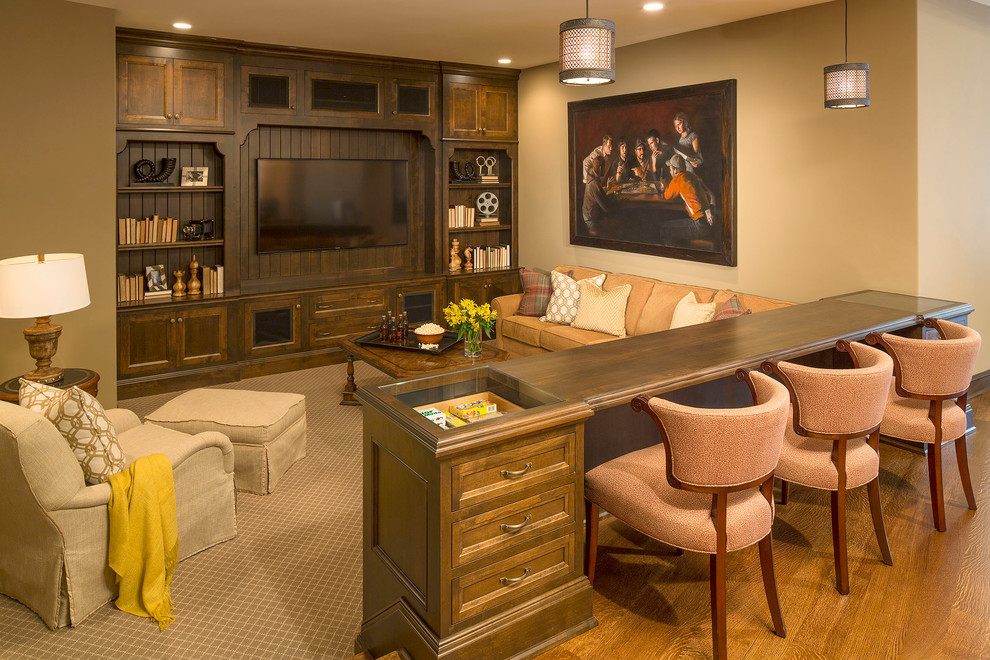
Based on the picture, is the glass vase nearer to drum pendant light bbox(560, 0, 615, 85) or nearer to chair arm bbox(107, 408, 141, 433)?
chair arm bbox(107, 408, 141, 433)

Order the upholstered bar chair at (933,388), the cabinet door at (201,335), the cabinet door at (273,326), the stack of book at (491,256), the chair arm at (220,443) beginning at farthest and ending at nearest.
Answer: the stack of book at (491,256) → the cabinet door at (273,326) → the cabinet door at (201,335) → the chair arm at (220,443) → the upholstered bar chair at (933,388)

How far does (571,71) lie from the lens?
283cm

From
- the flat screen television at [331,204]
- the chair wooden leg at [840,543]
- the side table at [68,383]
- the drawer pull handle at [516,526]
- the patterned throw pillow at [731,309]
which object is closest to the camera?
the drawer pull handle at [516,526]

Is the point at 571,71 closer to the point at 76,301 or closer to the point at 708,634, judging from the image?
the point at 708,634

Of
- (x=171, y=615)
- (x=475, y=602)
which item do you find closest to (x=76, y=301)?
(x=171, y=615)

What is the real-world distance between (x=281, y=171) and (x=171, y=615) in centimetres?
441

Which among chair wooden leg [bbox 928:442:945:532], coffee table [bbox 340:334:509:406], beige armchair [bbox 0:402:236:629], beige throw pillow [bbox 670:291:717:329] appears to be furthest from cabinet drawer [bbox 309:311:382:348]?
chair wooden leg [bbox 928:442:945:532]

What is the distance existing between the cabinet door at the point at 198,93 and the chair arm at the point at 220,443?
3237mm

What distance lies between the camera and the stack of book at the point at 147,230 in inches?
217

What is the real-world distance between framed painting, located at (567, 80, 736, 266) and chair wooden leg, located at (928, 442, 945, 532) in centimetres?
243

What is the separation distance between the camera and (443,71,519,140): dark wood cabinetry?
6.89 meters

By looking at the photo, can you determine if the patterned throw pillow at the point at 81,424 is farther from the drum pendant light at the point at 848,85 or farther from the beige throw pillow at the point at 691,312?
the drum pendant light at the point at 848,85

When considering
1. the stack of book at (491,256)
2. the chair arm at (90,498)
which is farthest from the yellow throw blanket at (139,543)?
the stack of book at (491,256)

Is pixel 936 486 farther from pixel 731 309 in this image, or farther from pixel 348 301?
pixel 348 301
